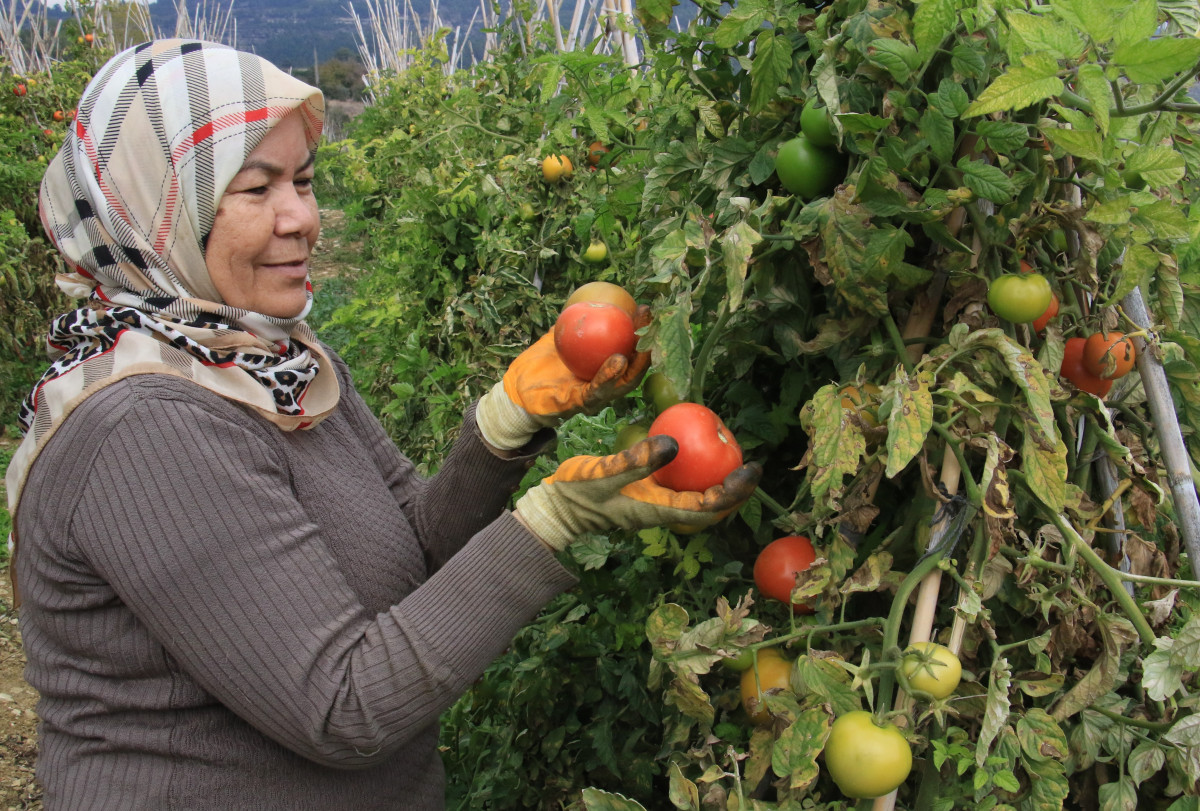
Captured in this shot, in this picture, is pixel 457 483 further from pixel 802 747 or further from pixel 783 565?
pixel 802 747

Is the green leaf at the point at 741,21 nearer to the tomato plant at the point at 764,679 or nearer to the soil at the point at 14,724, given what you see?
the tomato plant at the point at 764,679

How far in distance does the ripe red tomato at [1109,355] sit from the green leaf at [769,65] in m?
0.47

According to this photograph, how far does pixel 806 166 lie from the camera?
3.38 ft

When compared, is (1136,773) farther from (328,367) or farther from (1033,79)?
(328,367)

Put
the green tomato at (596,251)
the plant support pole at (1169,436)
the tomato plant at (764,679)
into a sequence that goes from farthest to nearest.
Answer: the green tomato at (596,251)
the tomato plant at (764,679)
the plant support pole at (1169,436)

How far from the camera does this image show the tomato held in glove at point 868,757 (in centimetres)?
87

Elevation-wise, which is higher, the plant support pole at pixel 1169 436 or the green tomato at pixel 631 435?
the plant support pole at pixel 1169 436

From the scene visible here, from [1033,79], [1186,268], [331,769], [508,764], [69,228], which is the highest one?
[1033,79]

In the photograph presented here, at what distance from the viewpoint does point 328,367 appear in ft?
4.83

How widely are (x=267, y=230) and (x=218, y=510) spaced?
0.43m

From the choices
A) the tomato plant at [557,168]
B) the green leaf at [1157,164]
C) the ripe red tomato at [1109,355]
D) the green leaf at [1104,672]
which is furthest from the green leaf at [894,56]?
the tomato plant at [557,168]

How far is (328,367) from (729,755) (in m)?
0.88

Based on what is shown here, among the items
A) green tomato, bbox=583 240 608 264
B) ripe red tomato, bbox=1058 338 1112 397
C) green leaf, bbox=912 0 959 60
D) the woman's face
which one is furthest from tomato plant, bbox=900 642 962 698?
green tomato, bbox=583 240 608 264

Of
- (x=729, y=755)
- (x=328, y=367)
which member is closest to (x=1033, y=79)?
(x=729, y=755)
